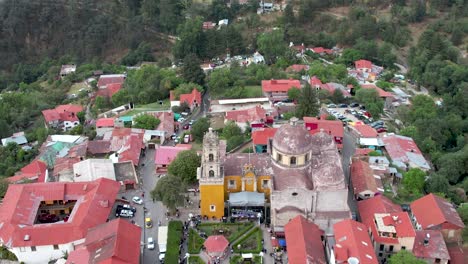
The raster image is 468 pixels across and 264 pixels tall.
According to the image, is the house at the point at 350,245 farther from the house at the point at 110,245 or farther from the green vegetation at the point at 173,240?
the house at the point at 110,245

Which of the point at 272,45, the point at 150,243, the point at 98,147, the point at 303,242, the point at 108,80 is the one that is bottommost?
the point at 108,80

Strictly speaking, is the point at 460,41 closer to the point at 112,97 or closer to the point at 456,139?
the point at 456,139

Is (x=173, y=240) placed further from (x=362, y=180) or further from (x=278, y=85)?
(x=278, y=85)

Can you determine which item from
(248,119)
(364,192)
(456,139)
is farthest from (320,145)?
(456,139)

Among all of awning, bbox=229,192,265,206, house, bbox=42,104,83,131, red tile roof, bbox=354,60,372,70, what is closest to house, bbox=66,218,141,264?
awning, bbox=229,192,265,206

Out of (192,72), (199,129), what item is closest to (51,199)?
(199,129)

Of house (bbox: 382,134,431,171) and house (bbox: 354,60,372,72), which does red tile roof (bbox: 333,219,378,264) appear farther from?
house (bbox: 354,60,372,72)
